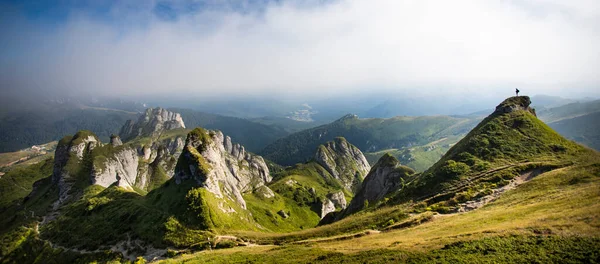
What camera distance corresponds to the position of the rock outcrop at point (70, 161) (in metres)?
156

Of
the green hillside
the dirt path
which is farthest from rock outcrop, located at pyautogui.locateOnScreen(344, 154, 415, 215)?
the dirt path

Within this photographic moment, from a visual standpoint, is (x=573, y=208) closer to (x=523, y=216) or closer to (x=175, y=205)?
(x=523, y=216)

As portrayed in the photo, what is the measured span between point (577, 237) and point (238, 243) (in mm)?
79894

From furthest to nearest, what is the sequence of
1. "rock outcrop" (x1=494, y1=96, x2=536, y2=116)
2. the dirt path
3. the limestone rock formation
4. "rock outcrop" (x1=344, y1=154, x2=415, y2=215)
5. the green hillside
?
the limestone rock formation
"rock outcrop" (x1=344, y1=154, x2=415, y2=215)
"rock outcrop" (x1=494, y1=96, x2=536, y2=116)
the green hillside
the dirt path

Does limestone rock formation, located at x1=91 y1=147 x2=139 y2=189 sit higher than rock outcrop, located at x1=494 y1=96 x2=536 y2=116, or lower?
lower

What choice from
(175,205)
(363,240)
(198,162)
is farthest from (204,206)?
(363,240)

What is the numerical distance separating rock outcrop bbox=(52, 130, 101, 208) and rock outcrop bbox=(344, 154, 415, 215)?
163 meters

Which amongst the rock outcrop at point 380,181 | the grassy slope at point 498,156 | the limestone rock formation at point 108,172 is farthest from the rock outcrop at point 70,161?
the grassy slope at point 498,156

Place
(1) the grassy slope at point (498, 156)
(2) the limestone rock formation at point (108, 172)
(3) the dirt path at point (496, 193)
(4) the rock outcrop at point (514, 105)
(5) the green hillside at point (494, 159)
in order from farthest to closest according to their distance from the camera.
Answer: (2) the limestone rock formation at point (108, 172) < (4) the rock outcrop at point (514, 105) < (1) the grassy slope at point (498, 156) < (5) the green hillside at point (494, 159) < (3) the dirt path at point (496, 193)

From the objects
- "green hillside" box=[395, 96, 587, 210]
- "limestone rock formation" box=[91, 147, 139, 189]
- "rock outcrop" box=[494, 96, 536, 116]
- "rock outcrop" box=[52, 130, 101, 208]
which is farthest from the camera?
"limestone rock formation" box=[91, 147, 139, 189]

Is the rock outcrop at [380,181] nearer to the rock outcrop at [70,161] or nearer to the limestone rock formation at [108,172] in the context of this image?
the limestone rock formation at [108,172]

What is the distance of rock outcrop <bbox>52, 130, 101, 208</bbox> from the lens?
156 metres

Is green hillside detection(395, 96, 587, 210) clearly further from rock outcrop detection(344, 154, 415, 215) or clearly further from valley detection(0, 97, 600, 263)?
rock outcrop detection(344, 154, 415, 215)

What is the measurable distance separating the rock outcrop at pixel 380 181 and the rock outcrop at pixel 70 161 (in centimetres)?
16320
